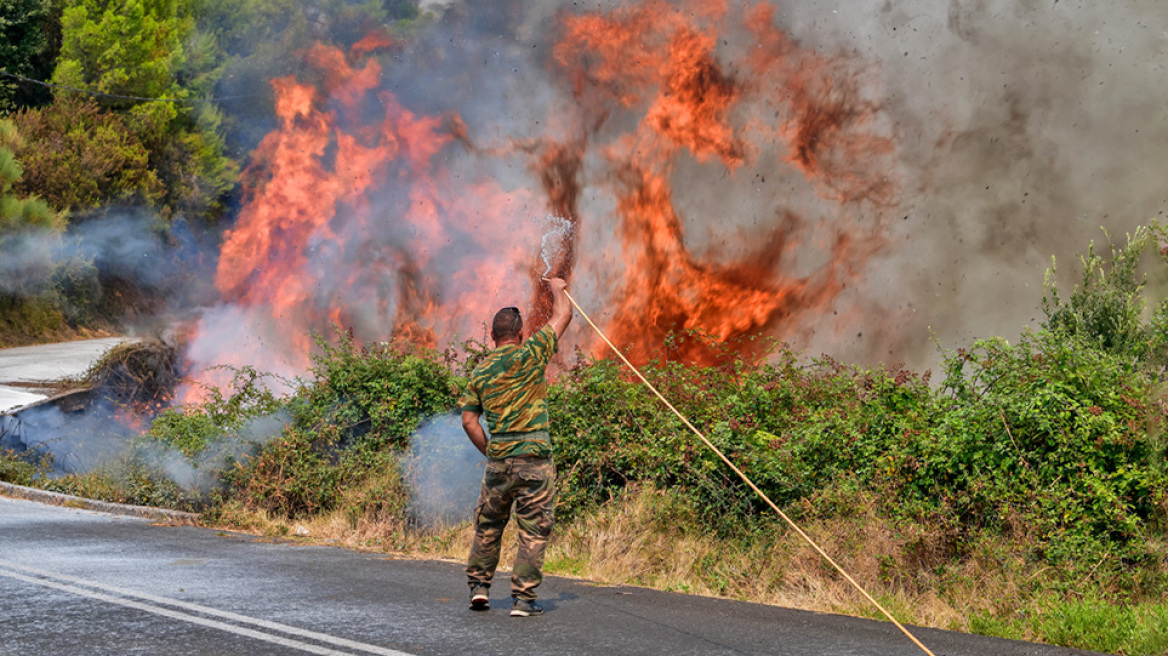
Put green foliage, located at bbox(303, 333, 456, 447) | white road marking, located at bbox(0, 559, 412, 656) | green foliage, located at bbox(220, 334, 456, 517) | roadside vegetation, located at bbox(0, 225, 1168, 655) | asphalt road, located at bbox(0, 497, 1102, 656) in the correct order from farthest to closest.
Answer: green foliage, located at bbox(303, 333, 456, 447)
green foliage, located at bbox(220, 334, 456, 517)
roadside vegetation, located at bbox(0, 225, 1168, 655)
asphalt road, located at bbox(0, 497, 1102, 656)
white road marking, located at bbox(0, 559, 412, 656)

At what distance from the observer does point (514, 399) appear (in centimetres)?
678

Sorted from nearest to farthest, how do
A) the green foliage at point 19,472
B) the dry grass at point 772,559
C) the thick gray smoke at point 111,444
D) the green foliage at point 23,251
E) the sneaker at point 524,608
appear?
the sneaker at point 524,608, the dry grass at point 772,559, the thick gray smoke at point 111,444, the green foliage at point 19,472, the green foliage at point 23,251

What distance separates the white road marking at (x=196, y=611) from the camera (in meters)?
5.68

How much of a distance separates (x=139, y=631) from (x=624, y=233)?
1092cm

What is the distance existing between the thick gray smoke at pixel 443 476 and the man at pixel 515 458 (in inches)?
138

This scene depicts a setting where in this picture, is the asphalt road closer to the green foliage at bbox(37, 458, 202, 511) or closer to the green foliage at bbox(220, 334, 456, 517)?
the green foliage at bbox(220, 334, 456, 517)

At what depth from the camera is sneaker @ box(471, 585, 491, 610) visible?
6.74m

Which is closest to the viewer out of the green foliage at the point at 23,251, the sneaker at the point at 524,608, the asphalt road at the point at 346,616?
the asphalt road at the point at 346,616

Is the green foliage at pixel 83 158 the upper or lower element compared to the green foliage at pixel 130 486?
upper

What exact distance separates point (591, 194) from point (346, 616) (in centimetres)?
1055

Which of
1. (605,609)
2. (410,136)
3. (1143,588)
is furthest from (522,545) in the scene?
(410,136)

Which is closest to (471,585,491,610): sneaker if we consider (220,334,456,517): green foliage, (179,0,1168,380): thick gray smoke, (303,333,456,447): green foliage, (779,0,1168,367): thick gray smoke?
(220,334,456,517): green foliage

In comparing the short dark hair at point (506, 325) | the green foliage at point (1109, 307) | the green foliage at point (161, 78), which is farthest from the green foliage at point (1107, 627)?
the green foliage at point (161, 78)

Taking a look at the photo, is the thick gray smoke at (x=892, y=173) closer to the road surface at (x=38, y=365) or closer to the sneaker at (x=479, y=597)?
the road surface at (x=38, y=365)
